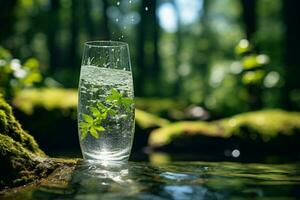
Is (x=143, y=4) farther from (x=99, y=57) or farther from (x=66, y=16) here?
(x=99, y=57)

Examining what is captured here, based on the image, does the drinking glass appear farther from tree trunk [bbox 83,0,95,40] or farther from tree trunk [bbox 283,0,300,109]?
tree trunk [bbox 83,0,95,40]

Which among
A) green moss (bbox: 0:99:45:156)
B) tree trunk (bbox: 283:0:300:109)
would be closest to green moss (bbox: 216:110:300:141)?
tree trunk (bbox: 283:0:300:109)

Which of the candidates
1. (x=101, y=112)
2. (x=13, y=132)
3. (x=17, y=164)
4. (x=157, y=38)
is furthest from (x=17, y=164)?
(x=157, y=38)

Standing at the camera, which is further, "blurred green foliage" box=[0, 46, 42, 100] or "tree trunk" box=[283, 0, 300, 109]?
"tree trunk" box=[283, 0, 300, 109]

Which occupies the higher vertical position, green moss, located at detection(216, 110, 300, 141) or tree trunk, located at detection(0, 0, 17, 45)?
tree trunk, located at detection(0, 0, 17, 45)

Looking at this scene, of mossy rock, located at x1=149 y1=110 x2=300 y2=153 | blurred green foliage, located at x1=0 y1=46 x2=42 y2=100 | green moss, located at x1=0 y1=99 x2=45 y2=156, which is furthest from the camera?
mossy rock, located at x1=149 y1=110 x2=300 y2=153

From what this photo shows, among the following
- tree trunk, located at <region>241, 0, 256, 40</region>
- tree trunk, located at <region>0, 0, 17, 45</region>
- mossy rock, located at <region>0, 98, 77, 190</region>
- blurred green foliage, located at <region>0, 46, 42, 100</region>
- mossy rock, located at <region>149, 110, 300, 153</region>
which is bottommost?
mossy rock, located at <region>149, 110, 300, 153</region>

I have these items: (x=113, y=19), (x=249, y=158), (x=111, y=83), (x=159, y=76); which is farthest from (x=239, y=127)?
(x=159, y=76)

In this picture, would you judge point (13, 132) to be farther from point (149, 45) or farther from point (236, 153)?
point (149, 45)

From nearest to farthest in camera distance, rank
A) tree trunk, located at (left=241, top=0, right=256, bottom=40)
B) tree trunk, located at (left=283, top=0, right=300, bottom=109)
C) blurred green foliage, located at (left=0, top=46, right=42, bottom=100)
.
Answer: blurred green foliage, located at (left=0, top=46, right=42, bottom=100)
tree trunk, located at (left=283, top=0, right=300, bottom=109)
tree trunk, located at (left=241, top=0, right=256, bottom=40)
